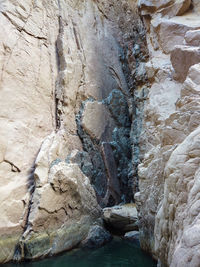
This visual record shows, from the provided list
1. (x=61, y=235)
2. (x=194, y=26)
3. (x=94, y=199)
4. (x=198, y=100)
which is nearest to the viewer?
(x=198, y=100)

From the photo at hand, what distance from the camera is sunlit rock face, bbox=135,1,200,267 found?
12.7ft

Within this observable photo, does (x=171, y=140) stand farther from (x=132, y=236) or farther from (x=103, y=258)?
(x=132, y=236)

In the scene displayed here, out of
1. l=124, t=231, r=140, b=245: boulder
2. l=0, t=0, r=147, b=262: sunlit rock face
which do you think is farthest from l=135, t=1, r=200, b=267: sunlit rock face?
l=0, t=0, r=147, b=262: sunlit rock face

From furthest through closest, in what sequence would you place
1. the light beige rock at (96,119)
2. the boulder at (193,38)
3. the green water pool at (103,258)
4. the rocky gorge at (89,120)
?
the light beige rock at (96,119) → the boulder at (193,38) → the rocky gorge at (89,120) → the green water pool at (103,258)

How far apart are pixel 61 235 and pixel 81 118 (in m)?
4.57

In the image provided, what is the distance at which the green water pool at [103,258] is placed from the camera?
6.81 metres

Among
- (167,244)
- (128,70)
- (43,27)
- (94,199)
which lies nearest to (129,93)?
(128,70)

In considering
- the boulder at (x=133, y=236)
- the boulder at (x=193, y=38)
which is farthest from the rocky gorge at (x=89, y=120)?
the boulder at (x=133, y=236)

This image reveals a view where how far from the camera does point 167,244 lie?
15.8 feet

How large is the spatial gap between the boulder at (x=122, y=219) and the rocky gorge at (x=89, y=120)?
0.11 feet

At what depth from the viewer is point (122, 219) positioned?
30.7 ft

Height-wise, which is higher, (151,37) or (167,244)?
(151,37)

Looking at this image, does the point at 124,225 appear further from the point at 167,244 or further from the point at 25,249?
the point at 167,244

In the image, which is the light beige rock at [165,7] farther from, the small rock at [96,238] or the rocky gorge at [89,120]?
the small rock at [96,238]
